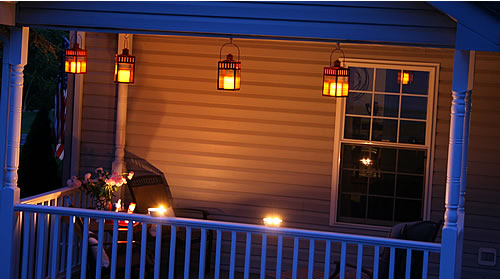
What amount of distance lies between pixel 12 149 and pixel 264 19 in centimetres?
230

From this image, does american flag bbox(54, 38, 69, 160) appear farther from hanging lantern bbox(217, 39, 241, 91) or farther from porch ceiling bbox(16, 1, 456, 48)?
porch ceiling bbox(16, 1, 456, 48)

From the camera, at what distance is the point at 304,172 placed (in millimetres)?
7375

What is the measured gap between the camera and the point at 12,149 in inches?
209

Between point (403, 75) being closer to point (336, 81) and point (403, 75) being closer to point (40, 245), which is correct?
point (336, 81)

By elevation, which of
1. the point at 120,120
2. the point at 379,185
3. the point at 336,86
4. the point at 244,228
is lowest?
the point at 244,228

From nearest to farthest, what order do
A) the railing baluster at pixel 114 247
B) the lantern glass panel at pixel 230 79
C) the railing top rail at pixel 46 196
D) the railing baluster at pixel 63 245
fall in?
the railing baluster at pixel 114 247
the railing top rail at pixel 46 196
the railing baluster at pixel 63 245
the lantern glass panel at pixel 230 79

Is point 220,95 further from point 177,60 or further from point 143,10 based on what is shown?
point 143,10

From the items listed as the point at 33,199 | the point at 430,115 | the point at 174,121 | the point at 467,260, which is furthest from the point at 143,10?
the point at 467,260

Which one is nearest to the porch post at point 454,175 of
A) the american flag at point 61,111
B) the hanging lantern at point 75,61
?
the hanging lantern at point 75,61

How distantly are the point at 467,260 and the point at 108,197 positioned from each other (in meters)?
3.90

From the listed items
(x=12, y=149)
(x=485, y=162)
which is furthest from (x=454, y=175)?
(x=12, y=149)

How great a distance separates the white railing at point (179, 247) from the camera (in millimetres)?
4969

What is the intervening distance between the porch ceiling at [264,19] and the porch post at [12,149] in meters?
0.22

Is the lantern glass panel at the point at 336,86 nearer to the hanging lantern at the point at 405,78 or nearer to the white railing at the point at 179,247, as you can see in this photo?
the hanging lantern at the point at 405,78
